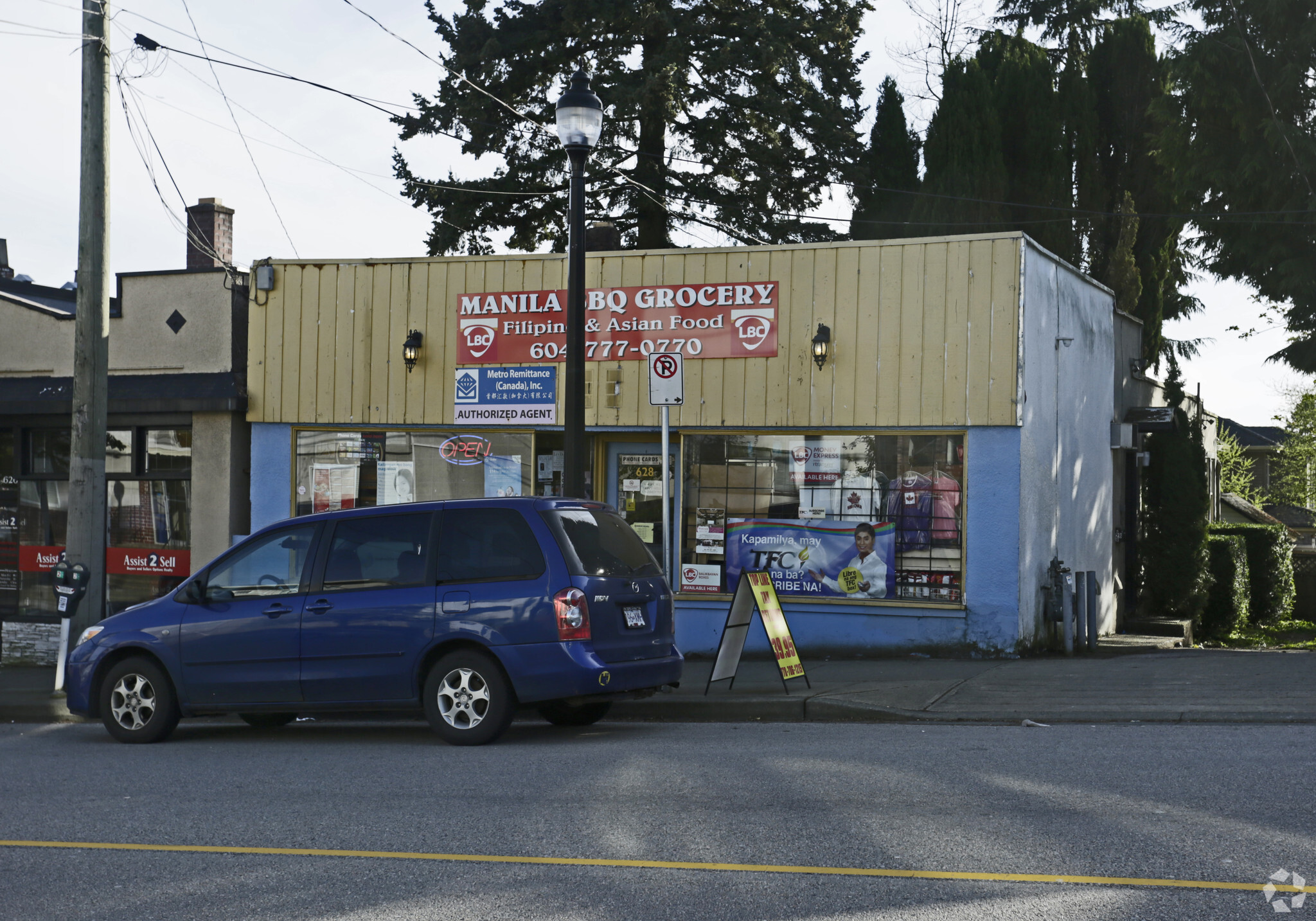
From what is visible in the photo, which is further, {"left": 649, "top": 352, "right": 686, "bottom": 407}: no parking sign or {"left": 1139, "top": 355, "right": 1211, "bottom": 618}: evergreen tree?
{"left": 1139, "top": 355, "right": 1211, "bottom": 618}: evergreen tree

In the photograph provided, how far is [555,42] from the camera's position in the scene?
80.7 ft

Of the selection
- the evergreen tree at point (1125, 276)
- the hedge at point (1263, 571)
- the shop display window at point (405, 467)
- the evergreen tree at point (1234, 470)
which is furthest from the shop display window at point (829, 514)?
the evergreen tree at point (1234, 470)

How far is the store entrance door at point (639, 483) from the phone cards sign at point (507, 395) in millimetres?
880

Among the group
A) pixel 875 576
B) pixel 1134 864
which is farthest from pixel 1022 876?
pixel 875 576

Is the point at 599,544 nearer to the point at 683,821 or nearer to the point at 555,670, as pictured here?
the point at 555,670

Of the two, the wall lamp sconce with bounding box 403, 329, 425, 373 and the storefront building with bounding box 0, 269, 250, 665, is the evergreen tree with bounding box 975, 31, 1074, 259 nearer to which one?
the wall lamp sconce with bounding box 403, 329, 425, 373

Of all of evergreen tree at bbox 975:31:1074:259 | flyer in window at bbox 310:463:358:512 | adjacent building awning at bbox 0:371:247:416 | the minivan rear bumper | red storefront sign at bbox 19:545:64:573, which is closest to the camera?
the minivan rear bumper

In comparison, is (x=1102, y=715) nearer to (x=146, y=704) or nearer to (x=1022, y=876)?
(x=1022, y=876)

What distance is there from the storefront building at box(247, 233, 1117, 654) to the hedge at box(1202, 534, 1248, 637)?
512cm

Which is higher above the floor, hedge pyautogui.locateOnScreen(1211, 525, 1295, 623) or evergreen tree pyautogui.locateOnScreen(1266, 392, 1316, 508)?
evergreen tree pyautogui.locateOnScreen(1266, 392, 1316, 508)

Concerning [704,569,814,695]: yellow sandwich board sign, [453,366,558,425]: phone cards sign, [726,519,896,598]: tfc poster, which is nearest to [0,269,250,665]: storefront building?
[453,366,558,425]: phone cards sign

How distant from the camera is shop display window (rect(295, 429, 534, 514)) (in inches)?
583

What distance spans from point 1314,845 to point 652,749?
4.10 m

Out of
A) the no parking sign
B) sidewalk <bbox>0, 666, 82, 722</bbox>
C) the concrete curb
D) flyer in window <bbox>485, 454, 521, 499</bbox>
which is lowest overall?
sidewalk <bbox>0, 666, 82, 722</bbox>
